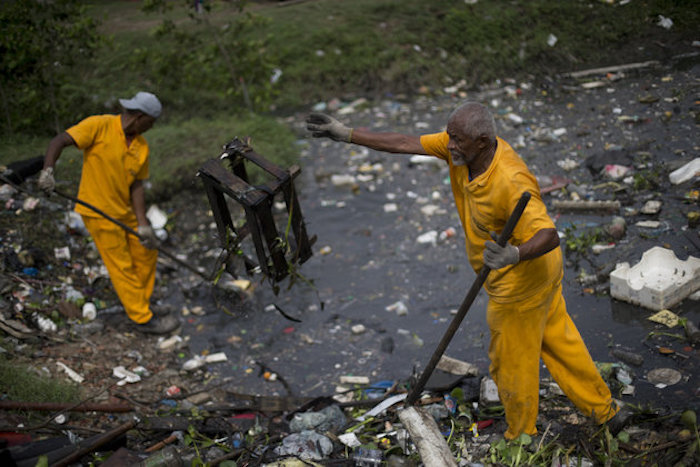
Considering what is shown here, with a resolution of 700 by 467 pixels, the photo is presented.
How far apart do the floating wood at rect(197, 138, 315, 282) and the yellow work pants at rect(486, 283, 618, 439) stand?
113 cm

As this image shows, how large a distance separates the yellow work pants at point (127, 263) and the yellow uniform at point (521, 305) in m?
2.48

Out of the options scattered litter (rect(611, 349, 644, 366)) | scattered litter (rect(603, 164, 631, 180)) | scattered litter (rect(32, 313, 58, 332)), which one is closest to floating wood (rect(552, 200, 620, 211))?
scattered litter (rect(603, 164, 631, 180))

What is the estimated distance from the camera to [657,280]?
3.96 meters

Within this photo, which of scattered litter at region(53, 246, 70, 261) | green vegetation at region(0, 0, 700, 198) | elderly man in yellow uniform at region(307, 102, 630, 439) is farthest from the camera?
green vegetation at region(0, 0, 700, 198)

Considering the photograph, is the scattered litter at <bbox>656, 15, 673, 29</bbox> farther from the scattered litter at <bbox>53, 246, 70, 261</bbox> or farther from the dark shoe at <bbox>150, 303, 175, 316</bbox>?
the scattered litter at <bbox>53, 246, 70, 261</bbox>

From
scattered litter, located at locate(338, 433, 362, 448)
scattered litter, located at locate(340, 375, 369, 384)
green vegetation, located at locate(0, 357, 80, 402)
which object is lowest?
scattered litter, located at locate(340, 375, 369, 384)

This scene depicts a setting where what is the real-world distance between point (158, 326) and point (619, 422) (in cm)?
323

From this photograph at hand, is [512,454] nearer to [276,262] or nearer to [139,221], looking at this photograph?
[276,262]

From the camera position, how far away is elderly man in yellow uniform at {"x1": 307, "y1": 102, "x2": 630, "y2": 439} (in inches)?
99.2

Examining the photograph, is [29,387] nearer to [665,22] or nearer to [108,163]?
[108,163]

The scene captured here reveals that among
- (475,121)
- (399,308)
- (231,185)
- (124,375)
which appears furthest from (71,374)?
(475,121)

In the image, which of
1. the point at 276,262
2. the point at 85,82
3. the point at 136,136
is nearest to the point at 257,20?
the point at 85,82

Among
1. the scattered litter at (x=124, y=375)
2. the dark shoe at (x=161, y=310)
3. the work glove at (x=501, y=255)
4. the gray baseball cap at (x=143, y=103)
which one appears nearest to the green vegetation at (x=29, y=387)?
the scattered litter at (x=124, y=375)

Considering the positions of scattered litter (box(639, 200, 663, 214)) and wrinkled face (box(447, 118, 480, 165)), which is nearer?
wrinkled face (box(447, 118, 480, 165))
